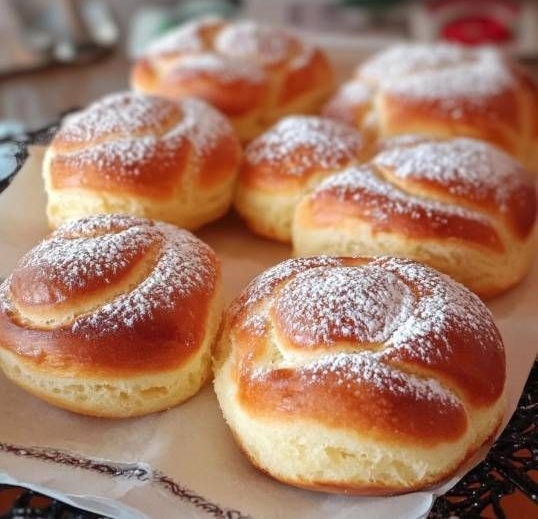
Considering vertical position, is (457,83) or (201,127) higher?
(201,127)

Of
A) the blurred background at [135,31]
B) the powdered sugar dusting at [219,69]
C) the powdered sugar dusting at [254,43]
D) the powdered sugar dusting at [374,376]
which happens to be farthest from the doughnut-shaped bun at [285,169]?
the blurred background at [135,31]

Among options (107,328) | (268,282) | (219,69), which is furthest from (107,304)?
(219,69)

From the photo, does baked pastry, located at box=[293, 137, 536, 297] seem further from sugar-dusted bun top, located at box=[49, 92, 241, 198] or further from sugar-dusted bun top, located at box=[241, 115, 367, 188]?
sugar-dusted bun top, located at box=[49, 92, 241, 198]

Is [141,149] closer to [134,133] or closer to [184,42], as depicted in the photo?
[134,133]

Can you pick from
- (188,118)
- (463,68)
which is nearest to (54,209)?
(188,118)

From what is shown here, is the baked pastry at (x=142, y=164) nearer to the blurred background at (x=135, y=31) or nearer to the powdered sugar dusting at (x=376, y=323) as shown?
the powdered sugar dusting at (x=376, y=323)

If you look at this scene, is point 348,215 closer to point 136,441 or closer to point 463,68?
point 136,441

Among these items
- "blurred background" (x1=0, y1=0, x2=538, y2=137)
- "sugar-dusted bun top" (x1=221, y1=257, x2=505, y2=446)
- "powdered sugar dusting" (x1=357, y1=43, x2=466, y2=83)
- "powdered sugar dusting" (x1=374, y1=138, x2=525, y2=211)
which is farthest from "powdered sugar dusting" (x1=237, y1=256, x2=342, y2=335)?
"blurred background" (x1=0, y1=0, x2=538, y2=137)
